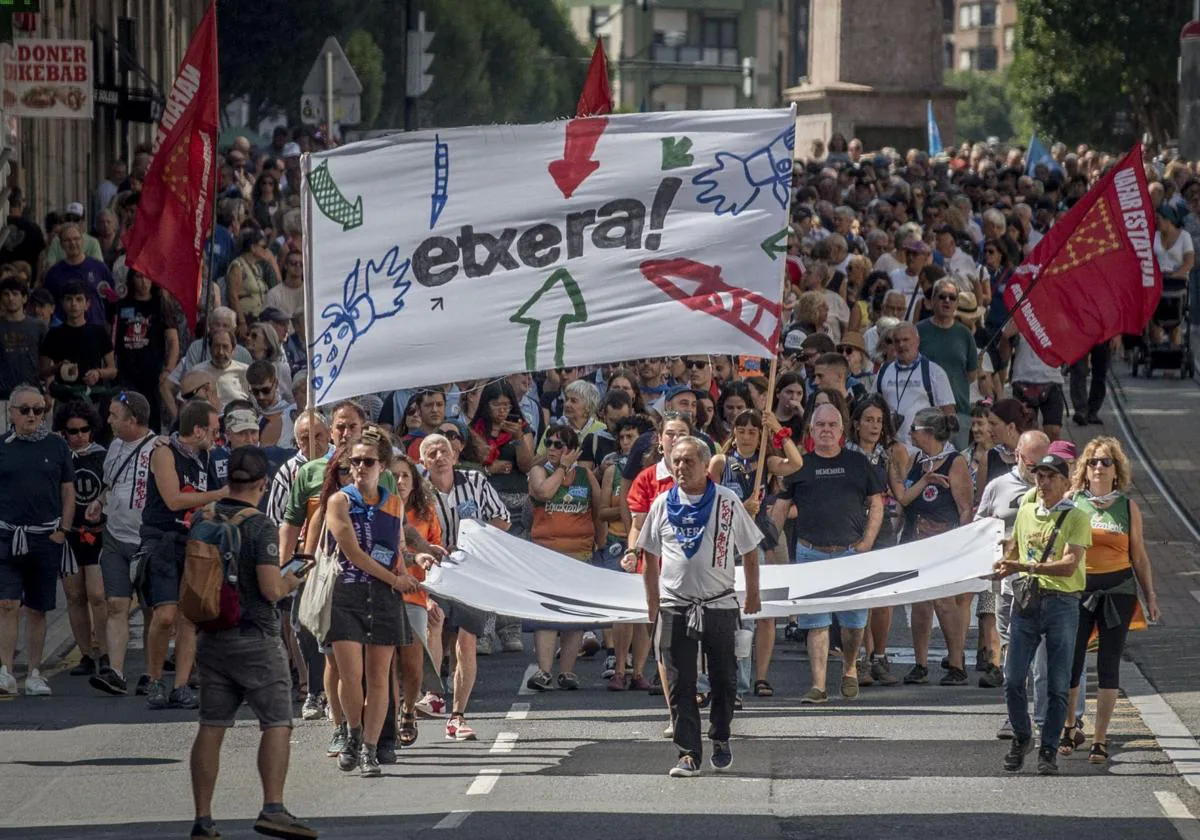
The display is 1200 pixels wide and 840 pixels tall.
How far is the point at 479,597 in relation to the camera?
41.8 feet

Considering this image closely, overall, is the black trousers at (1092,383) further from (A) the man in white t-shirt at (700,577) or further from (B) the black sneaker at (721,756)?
(B) the black sneaker at (721,756)

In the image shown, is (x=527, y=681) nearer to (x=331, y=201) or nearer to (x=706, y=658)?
(x=706, y=658)

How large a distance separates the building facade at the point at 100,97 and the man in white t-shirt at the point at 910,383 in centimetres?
1203

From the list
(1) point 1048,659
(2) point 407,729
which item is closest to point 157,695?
(2) point 407,729

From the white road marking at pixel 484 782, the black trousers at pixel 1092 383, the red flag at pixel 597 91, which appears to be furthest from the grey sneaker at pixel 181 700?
the black trousers at pixel 1092 383

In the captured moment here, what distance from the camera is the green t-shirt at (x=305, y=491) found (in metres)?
12.6

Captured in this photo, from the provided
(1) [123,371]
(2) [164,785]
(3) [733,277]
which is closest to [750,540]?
(3) [733,277]

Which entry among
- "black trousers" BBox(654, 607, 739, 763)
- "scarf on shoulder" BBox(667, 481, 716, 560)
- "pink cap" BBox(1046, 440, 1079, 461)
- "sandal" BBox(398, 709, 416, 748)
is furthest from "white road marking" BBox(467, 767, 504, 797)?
"pink cap" BBox(1046, 440, 1079, 461)

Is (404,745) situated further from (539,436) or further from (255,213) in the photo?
(255,213)

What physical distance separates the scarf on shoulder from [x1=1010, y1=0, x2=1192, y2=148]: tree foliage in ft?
176

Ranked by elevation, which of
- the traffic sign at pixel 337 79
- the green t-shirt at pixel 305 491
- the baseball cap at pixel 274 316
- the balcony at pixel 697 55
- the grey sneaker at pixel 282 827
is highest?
the balcony at pixel 697 55

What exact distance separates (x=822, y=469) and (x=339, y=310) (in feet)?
11.1

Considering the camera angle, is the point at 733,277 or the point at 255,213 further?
the point at 255,213

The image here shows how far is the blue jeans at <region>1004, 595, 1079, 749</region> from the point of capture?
39.6 ft
